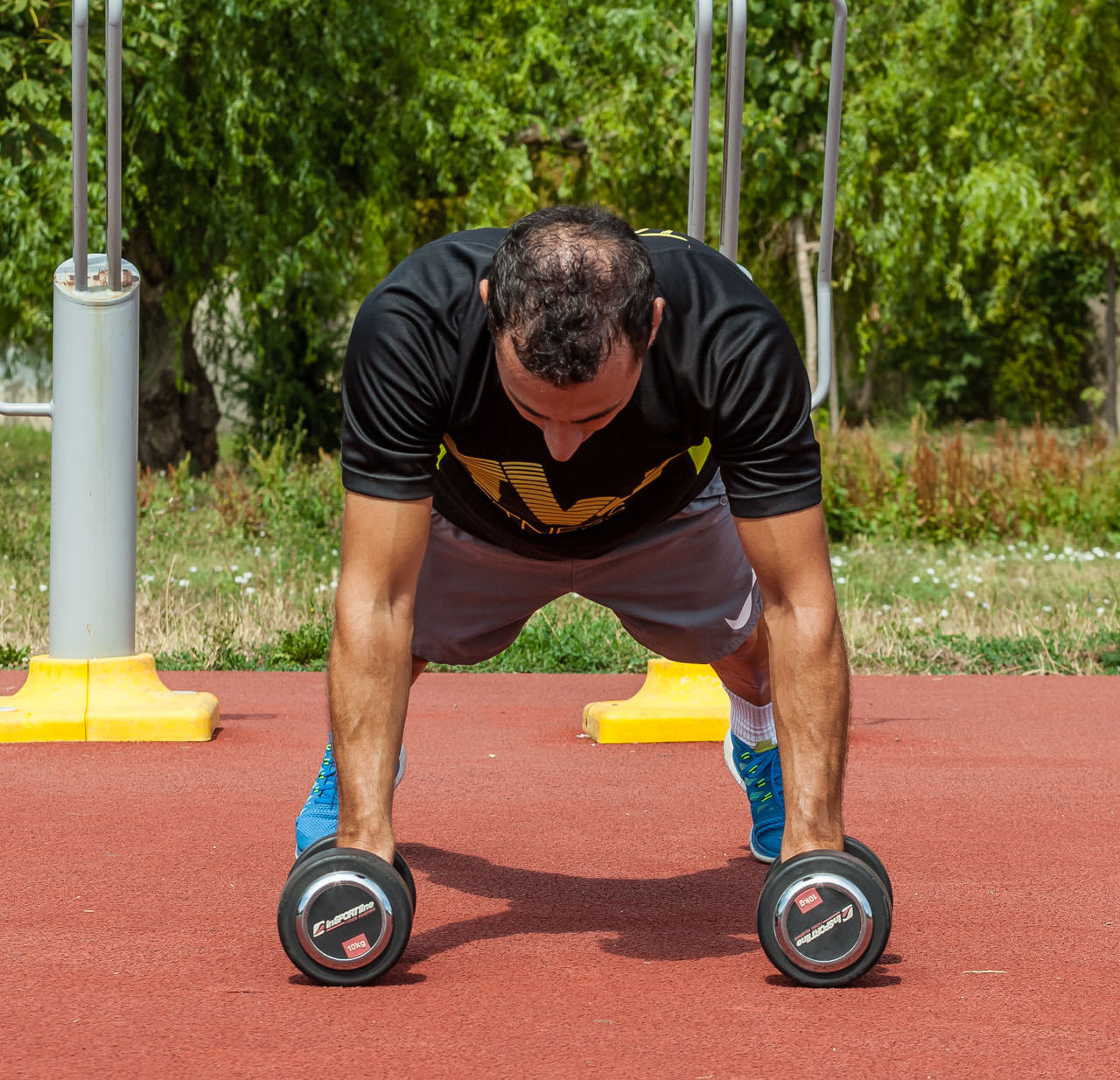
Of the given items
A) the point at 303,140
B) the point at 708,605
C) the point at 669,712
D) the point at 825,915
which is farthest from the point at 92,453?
the point at 303,140

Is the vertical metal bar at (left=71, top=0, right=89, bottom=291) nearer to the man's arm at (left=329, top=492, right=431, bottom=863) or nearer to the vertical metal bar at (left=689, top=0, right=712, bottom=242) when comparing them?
the vertical metal bar at (left=689, top=0, right=712, bottom=242)

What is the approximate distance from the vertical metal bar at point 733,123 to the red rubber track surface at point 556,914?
5.64ft

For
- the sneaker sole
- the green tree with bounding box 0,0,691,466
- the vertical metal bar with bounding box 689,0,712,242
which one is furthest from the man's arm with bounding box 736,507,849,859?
the green tree with bounding box 0,0,691,466

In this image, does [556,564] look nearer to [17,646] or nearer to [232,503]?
[17,646]

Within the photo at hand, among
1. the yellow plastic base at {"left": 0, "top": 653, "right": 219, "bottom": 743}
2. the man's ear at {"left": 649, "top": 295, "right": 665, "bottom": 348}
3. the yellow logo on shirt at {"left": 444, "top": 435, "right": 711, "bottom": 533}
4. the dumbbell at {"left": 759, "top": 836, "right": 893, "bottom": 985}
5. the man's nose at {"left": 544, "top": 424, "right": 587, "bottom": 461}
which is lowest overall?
the yellow plastic base at {"left": 0, "top": 653, "right": 219, "bottom": 743}

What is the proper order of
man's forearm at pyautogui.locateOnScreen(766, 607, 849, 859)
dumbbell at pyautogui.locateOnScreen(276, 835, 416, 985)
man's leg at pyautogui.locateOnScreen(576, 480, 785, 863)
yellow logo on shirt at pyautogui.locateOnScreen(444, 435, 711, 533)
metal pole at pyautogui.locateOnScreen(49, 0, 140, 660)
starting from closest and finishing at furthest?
dumbbell at pyautogui.locateOnScreen(276, 835, 416, 985)
man's forearm at pyautogui.locateOnScreen(766, 607, 849, 859)
yellow logo on shirt at pyautogui.locateOnScreen(444, 435, 711, 533)
man's leg at pyautogui.locateOnScreen(576, 480, 785, 863)
metal pole at pyautogui.locateOnScreen(49, 0, 140, 660)

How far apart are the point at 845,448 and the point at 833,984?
364 inches

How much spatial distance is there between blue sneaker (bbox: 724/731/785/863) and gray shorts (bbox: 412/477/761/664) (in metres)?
0.27

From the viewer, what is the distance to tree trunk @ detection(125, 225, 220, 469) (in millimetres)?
13875

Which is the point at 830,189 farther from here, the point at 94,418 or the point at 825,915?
the point at 825,915

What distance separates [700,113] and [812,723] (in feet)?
9.09

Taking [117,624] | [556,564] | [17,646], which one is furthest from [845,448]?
[556,564]

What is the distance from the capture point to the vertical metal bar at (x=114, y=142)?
487 centimetres

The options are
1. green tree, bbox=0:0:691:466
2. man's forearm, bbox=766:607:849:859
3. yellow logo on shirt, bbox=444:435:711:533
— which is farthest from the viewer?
green tree, bbox=0:0:691:466
